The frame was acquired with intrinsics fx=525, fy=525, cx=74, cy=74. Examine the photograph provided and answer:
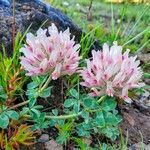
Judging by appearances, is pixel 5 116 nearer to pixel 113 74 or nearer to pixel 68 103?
pixel 68 103

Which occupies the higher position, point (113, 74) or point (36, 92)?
point (113, 74)

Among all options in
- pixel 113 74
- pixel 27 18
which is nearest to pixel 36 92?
pixel 113 74

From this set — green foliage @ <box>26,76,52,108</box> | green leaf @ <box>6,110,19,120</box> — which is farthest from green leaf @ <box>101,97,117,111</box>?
green leaf @ <box>6,110,19,120</box>

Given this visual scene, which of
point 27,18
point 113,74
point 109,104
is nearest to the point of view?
point 113,74

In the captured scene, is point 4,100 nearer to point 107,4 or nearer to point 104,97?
point 104,97

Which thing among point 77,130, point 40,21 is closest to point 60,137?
point 77,130

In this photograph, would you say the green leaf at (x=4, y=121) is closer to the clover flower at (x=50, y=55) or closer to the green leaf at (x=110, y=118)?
the clover flower at (x=50, y=55)
